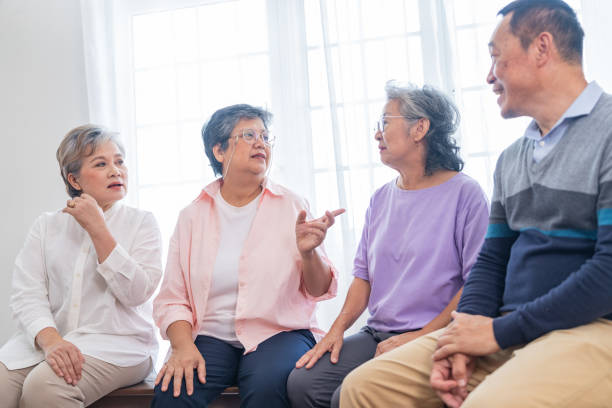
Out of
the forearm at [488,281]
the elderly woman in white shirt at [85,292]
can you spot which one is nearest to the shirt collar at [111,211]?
the elderly woman in white shirt at [85,292]

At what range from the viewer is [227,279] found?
2008 millimetres

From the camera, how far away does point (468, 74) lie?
8.22 feet

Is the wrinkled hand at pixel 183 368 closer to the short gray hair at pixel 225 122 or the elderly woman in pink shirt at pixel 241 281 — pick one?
the elderly woman in pink shirt at pixel 241 281

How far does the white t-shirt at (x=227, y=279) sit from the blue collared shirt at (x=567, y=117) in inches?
42.3

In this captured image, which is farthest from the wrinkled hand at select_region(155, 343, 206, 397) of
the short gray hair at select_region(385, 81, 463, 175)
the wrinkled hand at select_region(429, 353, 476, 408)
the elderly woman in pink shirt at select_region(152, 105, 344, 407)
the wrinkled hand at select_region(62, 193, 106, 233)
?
the short gray hair at select_region(385, 81, 463, 175)

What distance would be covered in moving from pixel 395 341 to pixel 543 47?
3.07ft

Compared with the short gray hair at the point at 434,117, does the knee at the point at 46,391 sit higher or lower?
lower

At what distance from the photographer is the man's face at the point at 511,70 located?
1.41 m

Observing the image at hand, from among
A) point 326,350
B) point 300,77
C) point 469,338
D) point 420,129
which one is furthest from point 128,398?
point 300,77

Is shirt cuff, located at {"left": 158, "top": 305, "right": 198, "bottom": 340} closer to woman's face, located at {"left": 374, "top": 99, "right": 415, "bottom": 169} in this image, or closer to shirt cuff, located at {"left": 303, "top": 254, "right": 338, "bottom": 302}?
shirt cuff, located at {"left": 303, "top": 254, "right": 338, "bottom": 302}

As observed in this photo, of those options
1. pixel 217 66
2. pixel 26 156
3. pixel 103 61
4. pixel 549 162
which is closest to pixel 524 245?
pixel 549 162

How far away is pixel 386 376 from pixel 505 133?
57.0 inches

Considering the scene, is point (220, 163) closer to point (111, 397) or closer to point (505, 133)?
point (111, 397)

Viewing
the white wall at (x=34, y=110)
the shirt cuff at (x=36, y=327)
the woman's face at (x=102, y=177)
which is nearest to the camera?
the shirt cuff at (x=36, y=327)
